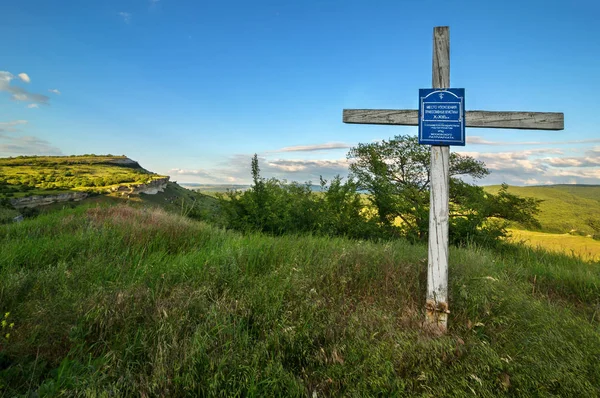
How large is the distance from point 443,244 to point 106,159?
342 ft

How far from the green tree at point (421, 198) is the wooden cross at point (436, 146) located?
6298 millimetres

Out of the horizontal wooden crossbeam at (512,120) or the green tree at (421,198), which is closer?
the horizontal wooden crossbeam at (512,120)

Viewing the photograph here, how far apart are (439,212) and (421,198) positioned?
7.85m

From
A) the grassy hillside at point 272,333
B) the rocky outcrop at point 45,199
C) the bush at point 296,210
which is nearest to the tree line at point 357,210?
the bush at point 296,210

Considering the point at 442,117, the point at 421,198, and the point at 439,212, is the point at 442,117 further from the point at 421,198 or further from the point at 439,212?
the point at 421,198

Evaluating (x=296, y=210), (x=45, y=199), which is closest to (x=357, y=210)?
(x=296, y=210)

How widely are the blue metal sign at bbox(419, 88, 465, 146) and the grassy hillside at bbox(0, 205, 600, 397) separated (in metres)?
2.06

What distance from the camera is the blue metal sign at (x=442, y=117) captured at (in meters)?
3.60

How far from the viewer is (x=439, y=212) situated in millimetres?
3562

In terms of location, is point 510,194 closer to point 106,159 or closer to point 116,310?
point 116,310

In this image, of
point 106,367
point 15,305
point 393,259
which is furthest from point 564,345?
point 15,305

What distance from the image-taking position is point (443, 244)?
352 cm

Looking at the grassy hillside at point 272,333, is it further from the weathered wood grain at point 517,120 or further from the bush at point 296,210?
the bush at point 296,210

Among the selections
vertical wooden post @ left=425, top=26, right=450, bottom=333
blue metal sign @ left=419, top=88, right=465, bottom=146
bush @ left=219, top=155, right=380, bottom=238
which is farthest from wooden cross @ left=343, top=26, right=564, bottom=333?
bush @ left=219, top=155, right=380, bottom=238
